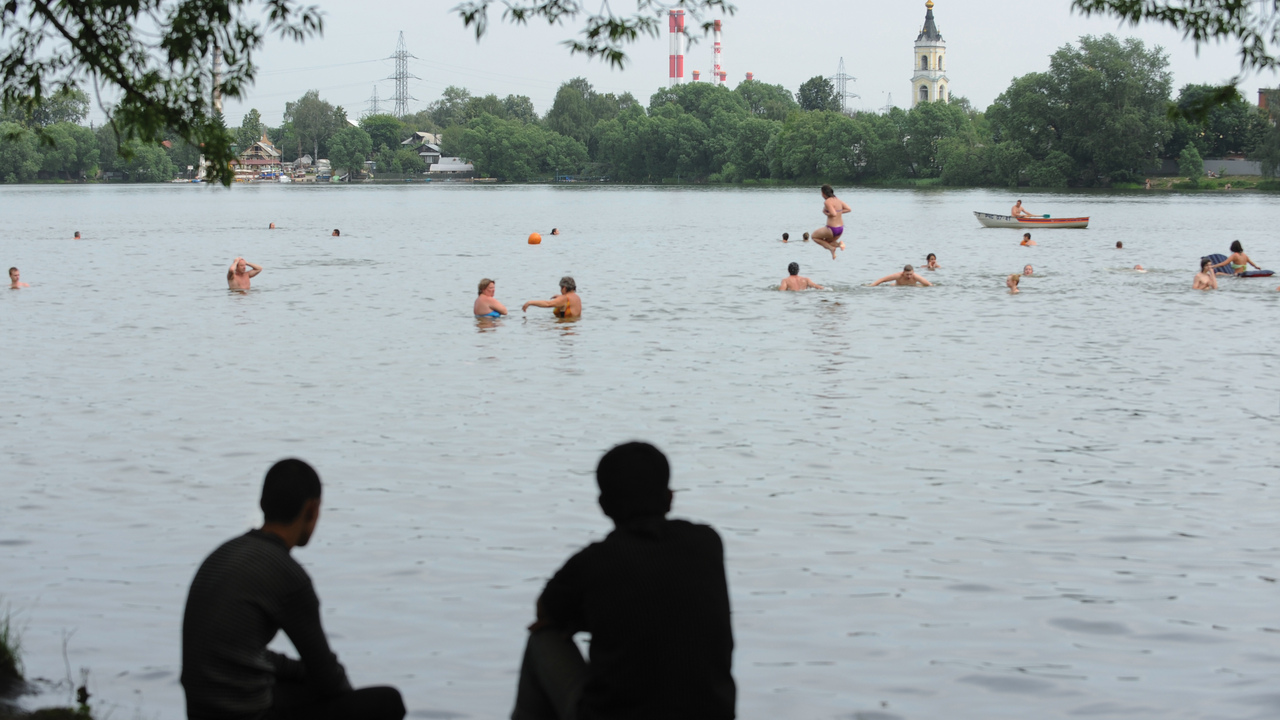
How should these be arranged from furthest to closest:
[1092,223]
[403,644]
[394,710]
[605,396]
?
[1092,223] < [605,396] < [403,644] < [394,710]

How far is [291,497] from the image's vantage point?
16.3 ft

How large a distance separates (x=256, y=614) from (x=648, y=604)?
1.55 metres

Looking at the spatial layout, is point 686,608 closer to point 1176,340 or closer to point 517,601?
point 517,601

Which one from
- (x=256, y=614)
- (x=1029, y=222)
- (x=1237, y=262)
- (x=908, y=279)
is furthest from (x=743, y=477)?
(x=1029, y=222)

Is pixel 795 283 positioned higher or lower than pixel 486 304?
higher

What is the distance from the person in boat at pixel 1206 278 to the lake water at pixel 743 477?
0.62 m

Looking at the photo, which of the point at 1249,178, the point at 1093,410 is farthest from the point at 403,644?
the point at 1249,178

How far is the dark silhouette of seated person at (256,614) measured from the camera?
4.79 m

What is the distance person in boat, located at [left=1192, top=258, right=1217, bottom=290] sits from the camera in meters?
31.4

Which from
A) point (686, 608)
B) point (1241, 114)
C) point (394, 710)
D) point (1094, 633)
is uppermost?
point (1241, 114)

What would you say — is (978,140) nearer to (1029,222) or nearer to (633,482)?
(1029,222)

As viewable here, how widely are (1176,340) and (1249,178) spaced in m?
101

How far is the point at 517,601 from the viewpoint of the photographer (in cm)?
882

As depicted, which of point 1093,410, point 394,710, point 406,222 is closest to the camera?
point 394,710
